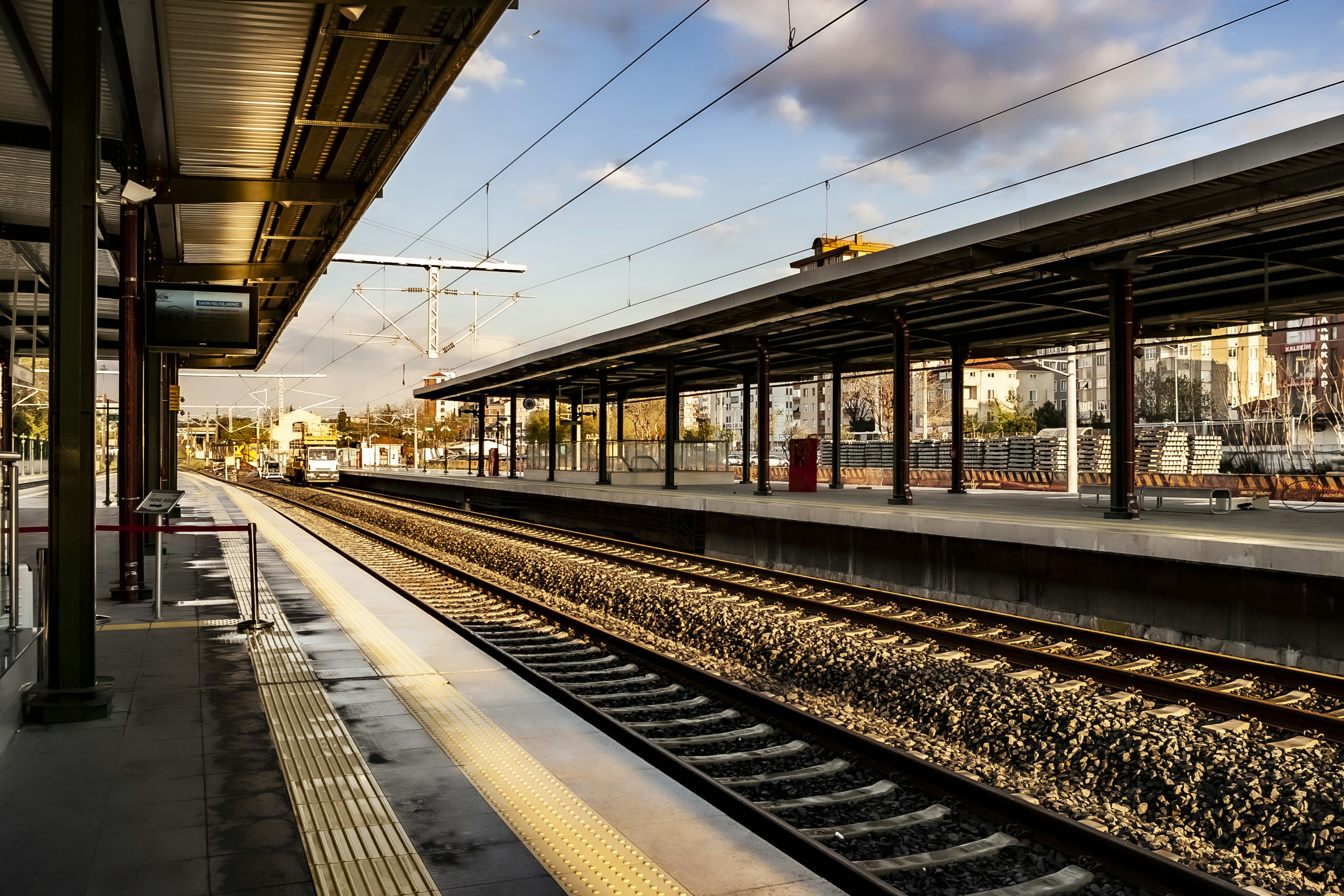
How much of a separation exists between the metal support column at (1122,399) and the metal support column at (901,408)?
13.9ft

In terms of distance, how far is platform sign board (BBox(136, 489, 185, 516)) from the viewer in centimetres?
1067

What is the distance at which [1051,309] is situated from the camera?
1816cm

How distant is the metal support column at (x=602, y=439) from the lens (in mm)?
30516

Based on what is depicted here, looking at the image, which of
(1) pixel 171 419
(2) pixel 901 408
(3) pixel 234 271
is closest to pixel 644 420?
(1) pixel 171 419

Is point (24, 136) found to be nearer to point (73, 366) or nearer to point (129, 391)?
point (129, 391)

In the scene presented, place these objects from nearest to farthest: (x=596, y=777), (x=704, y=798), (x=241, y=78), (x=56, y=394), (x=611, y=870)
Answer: (x=611, y=870)
(x=596, y=777)
(x=704, y=798)
(x=56, y=394)
(x=241, y=78)

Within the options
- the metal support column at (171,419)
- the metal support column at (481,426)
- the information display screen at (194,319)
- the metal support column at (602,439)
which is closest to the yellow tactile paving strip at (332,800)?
the information display screen at (194,319)

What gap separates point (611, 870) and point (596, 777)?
1.28m

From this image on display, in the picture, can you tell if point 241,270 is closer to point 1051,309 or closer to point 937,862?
point 1051,309

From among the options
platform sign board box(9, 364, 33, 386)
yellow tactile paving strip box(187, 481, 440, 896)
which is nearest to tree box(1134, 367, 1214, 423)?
platform sign board box(9, 364, 33, 386)

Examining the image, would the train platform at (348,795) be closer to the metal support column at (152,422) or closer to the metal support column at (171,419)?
the metal support column at (152,422)

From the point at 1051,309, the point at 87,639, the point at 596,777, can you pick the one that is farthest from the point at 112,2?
the point at 1051,309

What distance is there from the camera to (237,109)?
404 inches

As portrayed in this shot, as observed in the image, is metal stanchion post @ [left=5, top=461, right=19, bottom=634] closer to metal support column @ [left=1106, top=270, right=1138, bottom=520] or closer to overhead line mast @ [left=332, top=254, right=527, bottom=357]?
metal support column @ [left=1106, top=270, right=1138, bottom=520]
